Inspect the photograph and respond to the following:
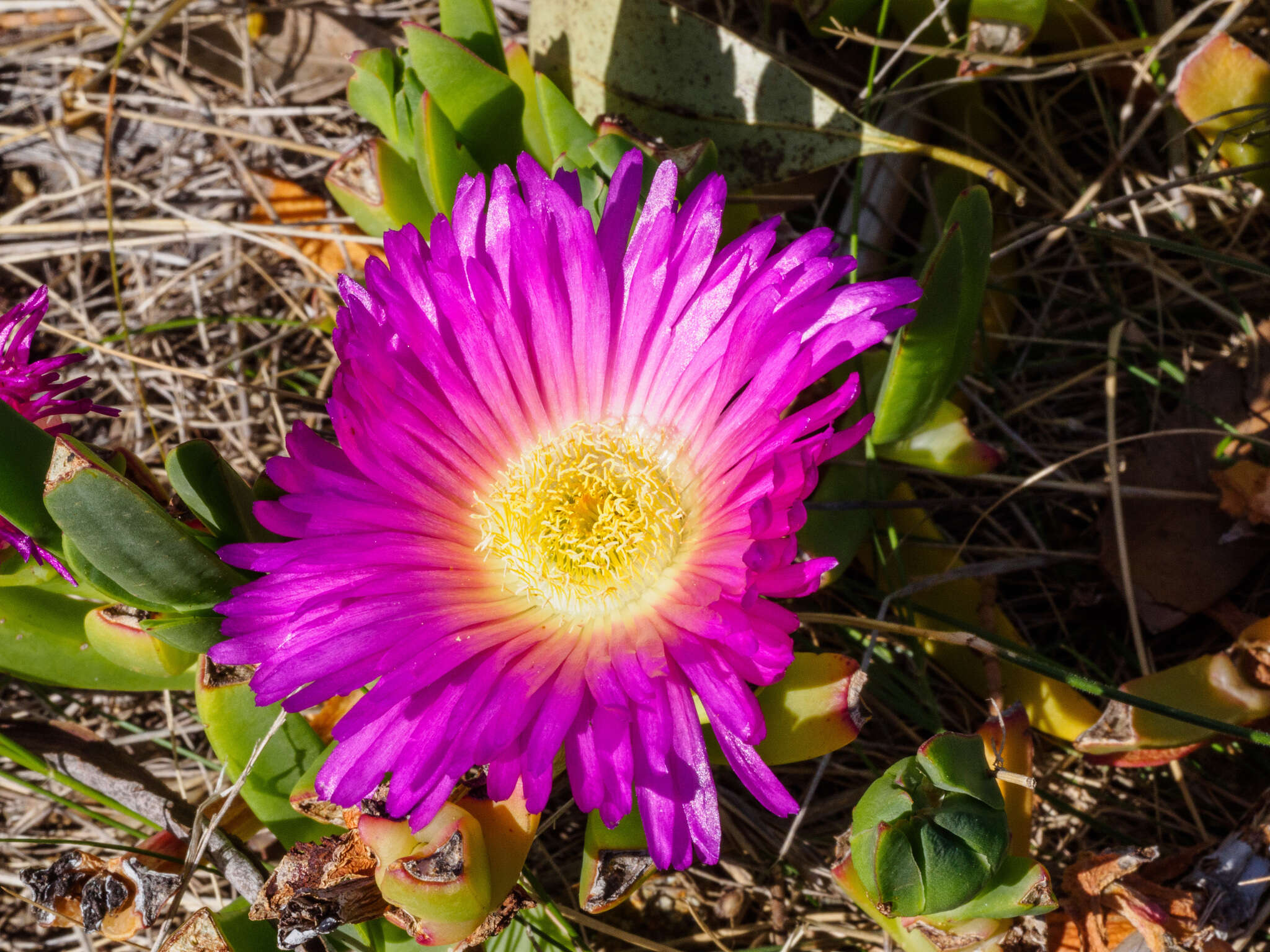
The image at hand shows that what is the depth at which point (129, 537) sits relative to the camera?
104 cm

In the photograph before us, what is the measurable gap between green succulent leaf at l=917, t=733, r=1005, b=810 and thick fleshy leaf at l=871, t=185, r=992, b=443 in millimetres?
397

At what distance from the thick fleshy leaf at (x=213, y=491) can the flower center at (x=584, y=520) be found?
274 millimetres

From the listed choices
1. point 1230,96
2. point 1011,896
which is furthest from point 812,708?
point 1230,96

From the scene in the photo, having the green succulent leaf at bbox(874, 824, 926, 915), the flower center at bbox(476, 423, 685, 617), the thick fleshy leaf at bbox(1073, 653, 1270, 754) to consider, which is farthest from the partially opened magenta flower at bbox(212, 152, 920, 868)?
the thick fleshy leaf at bbox(1073, 653, 1270, 754)

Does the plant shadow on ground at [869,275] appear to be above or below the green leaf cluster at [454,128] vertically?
below

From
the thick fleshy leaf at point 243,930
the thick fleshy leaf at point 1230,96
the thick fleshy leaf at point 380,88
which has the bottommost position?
the thick fleshy leaf at point 243,930

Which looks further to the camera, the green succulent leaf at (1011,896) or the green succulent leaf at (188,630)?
the green succulent leaf at (188,630)

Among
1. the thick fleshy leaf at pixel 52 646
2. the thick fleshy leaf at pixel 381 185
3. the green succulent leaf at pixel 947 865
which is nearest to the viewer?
the green succulent leaf at pixel 947 865

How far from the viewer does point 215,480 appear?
1154 mm

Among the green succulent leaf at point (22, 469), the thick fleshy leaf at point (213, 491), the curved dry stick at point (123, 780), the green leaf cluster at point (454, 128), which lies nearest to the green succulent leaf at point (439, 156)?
the green leaf cluster at point (454, 128)

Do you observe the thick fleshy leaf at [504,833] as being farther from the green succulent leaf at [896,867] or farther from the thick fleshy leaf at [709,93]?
the thick fleshy leaf at [709,93]

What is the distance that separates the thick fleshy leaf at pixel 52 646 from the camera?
1.31 meters

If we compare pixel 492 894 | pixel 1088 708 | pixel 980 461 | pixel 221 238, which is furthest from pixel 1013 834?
pixel 221 238

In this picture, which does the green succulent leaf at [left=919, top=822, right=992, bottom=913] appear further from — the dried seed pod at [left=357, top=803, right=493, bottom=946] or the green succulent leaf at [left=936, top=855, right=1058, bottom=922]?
the dried seed pod at [left=357, top=803, right=493, bottom=946]
